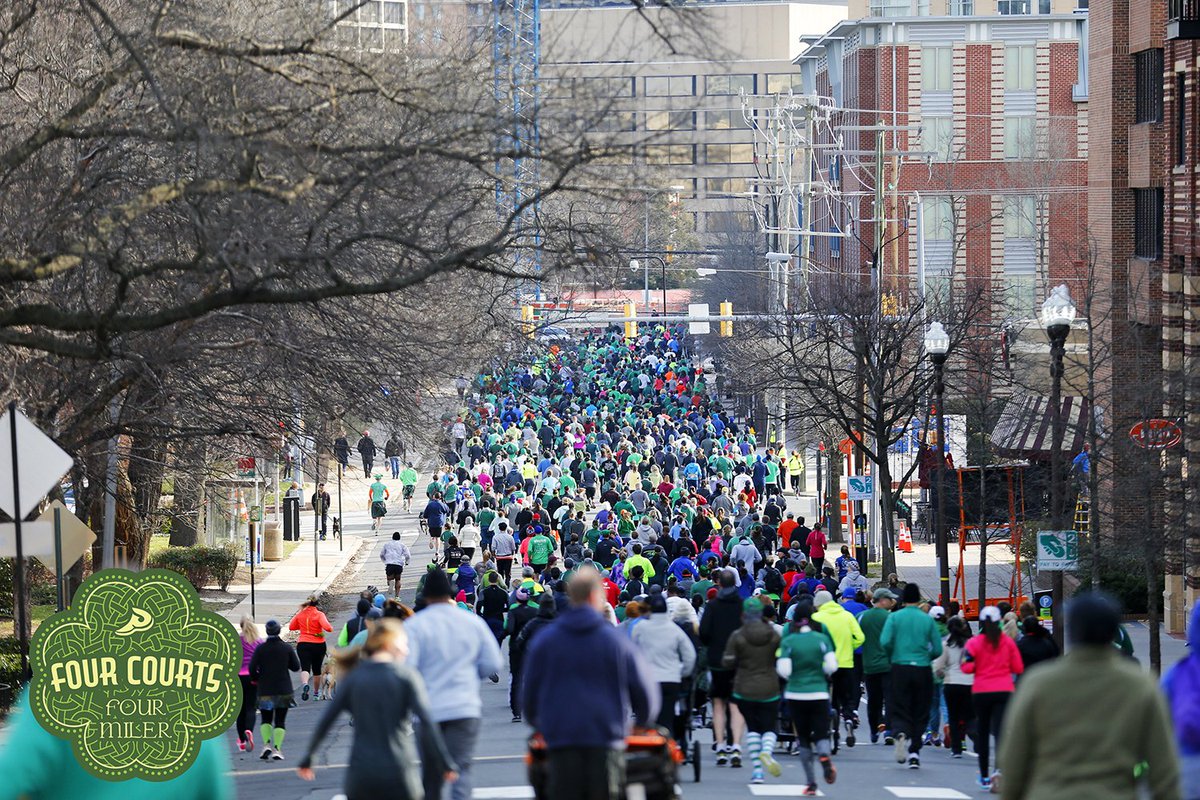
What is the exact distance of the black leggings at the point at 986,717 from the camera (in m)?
13.5

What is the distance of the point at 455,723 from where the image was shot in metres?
9.52

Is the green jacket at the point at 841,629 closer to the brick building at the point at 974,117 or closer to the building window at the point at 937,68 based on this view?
the brick building at the point at 974,117

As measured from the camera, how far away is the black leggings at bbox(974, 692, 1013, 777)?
13.5 meters

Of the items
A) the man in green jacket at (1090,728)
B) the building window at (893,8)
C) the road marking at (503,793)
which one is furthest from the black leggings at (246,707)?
the building window at (893,8)

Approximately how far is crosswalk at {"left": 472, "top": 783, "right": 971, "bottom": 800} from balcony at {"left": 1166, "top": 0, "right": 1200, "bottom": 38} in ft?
55.1

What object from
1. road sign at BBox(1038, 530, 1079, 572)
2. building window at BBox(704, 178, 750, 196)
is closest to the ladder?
road sign at BBox(1038, 530, 1079, 572)

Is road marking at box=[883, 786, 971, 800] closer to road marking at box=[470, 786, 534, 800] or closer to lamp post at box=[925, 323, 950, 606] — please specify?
road marking at box=[470, 786, 534, 800]

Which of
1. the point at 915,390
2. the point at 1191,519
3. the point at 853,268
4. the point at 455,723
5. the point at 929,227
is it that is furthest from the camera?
the point at 929,227

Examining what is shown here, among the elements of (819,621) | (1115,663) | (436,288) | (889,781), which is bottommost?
(889,781)

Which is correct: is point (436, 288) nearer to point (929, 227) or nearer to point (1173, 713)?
point (1173, 713)

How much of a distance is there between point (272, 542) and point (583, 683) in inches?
1295

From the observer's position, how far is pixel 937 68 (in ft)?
269

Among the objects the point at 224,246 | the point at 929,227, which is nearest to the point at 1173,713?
the point at 224,246

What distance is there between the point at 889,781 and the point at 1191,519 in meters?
8.47
